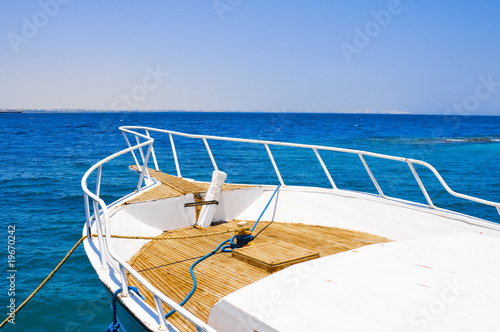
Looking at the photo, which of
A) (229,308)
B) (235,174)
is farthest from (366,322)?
(235,174)

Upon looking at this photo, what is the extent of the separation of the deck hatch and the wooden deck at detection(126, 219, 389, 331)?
61mm

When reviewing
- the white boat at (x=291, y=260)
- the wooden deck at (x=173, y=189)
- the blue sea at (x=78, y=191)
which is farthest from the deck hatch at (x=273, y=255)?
the blue sea at (x=78, y=191)

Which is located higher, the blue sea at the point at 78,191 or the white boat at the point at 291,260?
the white boat at the point at 291,260

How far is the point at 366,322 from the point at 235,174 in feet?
60.9

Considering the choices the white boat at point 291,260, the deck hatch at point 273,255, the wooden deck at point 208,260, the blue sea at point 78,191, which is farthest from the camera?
the blue sea at point 78,191

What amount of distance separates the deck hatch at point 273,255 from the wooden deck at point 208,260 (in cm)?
6

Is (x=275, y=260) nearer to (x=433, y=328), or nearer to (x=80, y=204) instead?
(x=433, y=328)

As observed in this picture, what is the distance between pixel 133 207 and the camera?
235 inches

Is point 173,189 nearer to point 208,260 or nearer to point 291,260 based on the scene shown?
point 208,260

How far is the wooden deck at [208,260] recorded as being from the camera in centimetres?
397

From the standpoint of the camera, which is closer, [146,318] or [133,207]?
[146,318]

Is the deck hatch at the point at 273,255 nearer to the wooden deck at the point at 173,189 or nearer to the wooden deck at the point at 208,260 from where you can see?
the wooden deck at the point at 208,260

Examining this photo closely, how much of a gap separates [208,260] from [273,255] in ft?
2.96

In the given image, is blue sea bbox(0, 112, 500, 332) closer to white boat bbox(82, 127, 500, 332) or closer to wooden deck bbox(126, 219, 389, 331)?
white boat bbox(82, 127, 500, 332)
